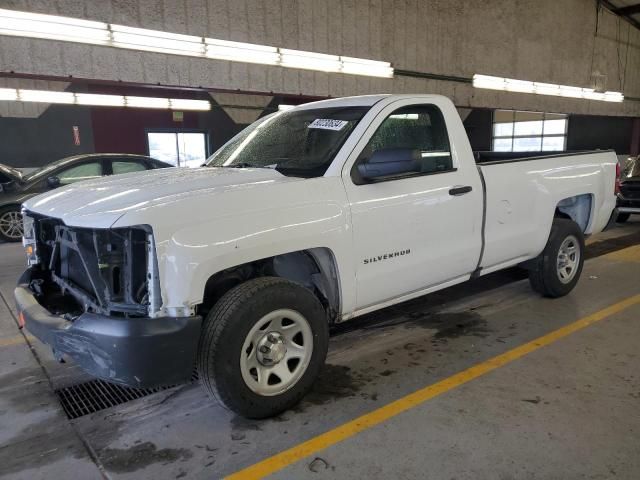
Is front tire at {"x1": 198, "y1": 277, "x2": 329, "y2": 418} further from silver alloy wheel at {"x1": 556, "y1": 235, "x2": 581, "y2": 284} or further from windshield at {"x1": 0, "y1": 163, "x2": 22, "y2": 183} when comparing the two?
windshield at {"x1": 0, "y1": 163, "x2": 22, "y2": 183}

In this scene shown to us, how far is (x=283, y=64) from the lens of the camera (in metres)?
10.9

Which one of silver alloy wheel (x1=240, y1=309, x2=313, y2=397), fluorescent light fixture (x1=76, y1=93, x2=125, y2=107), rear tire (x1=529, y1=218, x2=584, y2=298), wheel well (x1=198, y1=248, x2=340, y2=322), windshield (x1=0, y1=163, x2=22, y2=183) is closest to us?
silver alloy wheel (x1=240, y1=309, x2=313, y2=397)

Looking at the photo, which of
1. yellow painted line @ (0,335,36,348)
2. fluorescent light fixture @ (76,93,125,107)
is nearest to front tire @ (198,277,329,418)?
yellow painted line @ (0,335,36,348)

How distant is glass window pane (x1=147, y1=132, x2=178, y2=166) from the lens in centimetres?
1579

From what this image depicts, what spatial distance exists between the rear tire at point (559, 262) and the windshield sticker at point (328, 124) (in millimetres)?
2475

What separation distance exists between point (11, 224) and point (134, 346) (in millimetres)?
8015

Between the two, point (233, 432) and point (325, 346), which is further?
point (325, 346)

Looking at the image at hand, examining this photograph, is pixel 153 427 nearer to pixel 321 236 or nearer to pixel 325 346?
pixel 325 346

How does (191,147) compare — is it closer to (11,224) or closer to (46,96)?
(46,96)

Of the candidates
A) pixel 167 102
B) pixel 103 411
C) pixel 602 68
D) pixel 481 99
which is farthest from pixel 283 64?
pixel 602 68

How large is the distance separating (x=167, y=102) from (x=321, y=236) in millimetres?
10261

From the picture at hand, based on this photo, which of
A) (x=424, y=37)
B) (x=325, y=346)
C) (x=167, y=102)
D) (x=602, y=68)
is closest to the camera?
(x=325, y=346)

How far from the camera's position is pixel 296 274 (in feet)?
10.7

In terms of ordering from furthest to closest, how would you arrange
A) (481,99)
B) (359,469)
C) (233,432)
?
1. (481,99)
2. (233,432)
3. (359,469)
